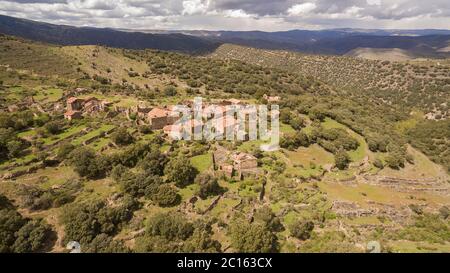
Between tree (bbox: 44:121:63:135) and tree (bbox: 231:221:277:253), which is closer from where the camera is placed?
tree (bbox: 231:221:277:253)

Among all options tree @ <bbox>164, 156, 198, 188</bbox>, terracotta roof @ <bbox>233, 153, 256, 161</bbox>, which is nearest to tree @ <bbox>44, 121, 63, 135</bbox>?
tree @ <bbox>164, 156, 198, 188</bbox>

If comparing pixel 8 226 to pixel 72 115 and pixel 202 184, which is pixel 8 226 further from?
pixel 72 115

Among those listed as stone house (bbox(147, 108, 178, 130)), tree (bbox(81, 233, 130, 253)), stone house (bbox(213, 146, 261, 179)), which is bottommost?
tree (bbox(81, 233, 130, 253))

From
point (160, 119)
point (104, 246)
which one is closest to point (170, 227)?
point (104, 246)

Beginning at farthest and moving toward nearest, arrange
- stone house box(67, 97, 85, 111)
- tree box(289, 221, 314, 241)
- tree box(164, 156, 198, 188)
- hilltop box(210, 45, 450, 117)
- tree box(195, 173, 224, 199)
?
hilltop box(210, 45, 450, 117), stone house box(67, 97, 85, 111), tree box(164, 156, 198, 188), tree box(195, 173, 224, 199), tree box(289, 221, 314, 241)

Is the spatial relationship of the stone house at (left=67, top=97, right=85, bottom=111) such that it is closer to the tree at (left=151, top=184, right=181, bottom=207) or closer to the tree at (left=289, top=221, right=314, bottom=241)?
the tree at (left=151, top=184, right=181, bottom=207)
